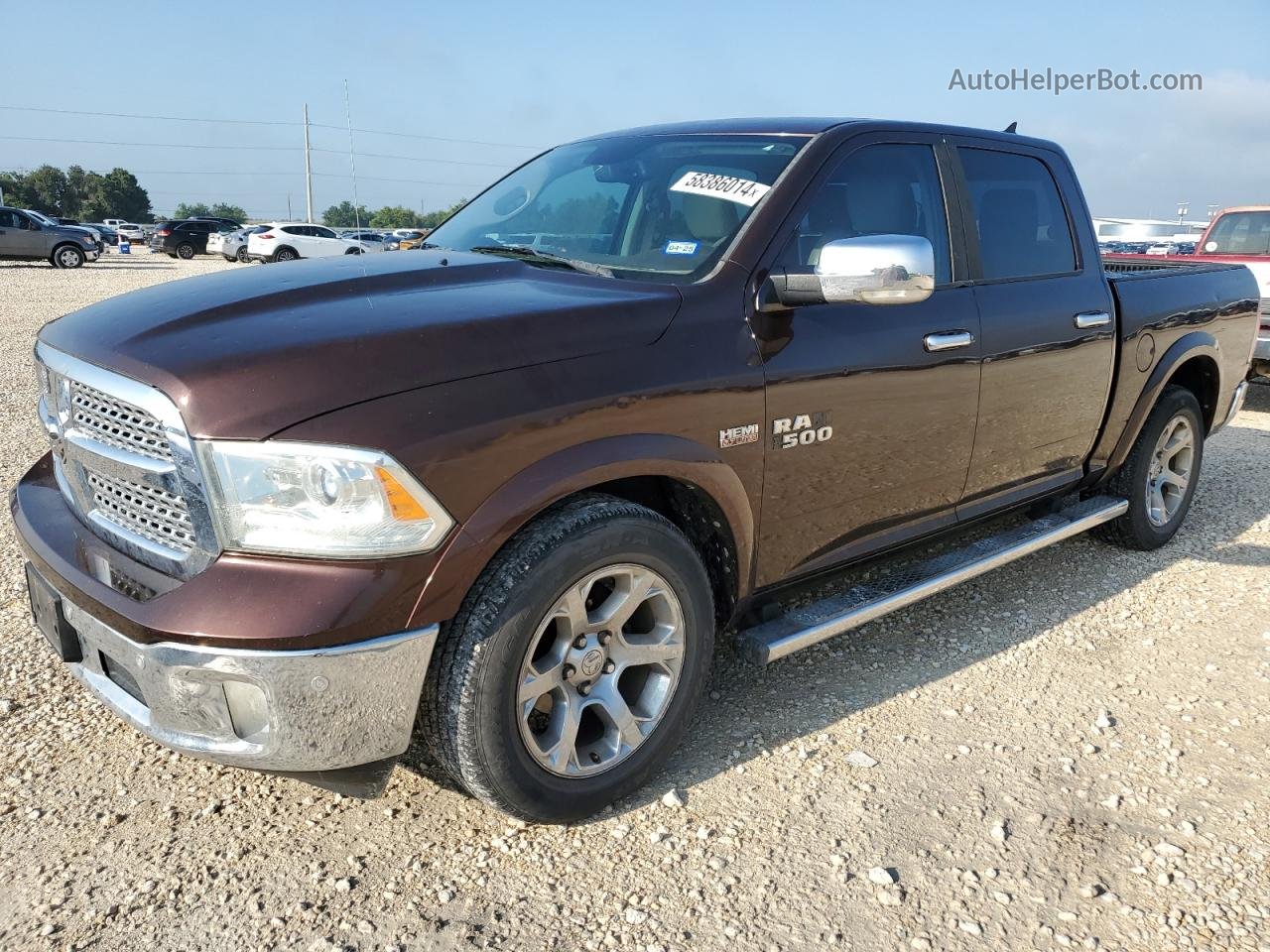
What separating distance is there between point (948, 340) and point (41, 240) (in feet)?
95.0

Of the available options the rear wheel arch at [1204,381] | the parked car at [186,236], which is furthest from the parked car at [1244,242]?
the parked car at [186,236]

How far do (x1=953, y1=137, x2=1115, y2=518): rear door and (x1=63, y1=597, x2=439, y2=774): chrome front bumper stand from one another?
2.35 m

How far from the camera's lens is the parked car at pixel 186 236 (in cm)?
3325

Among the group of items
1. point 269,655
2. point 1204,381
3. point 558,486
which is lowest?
point 269,655

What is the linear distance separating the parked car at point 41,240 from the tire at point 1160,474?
94.1 ft

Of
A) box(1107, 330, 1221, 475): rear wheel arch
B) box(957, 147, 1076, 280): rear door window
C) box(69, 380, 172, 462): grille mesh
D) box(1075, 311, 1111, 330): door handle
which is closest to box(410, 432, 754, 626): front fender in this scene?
box(69, 380, 172, 462): grille mesh

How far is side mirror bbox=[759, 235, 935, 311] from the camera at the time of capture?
2.62m

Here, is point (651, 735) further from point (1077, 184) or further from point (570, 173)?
point (1077, 184)

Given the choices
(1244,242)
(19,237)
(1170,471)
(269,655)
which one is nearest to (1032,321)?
(1170,471)

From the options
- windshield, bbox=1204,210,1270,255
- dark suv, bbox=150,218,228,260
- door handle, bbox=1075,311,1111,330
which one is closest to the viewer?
door handle, bbox=1075,311,1111,330

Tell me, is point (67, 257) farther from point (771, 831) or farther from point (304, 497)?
point (771, 831)

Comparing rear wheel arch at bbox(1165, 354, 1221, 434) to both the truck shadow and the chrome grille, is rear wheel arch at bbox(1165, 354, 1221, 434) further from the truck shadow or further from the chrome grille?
the chrome grille

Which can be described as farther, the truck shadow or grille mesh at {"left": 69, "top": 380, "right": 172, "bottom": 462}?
the truck shadow

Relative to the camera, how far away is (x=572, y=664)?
8.21 feet
